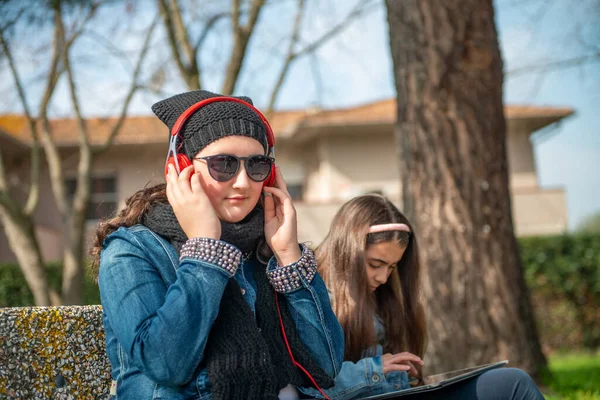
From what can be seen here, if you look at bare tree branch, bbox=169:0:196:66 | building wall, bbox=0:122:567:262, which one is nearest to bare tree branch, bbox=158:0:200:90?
bare tree branch, bbox=169:0:196:66

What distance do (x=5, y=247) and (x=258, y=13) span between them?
10512 mm

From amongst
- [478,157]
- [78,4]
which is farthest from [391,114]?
[478,157]

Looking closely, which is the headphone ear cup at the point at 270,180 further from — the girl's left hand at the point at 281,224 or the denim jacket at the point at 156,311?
the denim jacket at the point at 156,311

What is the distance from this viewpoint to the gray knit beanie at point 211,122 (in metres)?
2.30

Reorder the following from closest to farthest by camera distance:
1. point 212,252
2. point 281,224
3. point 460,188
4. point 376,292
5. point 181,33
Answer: point 212,252
point 281,224
point 376,292
point 460,188
point 181,33

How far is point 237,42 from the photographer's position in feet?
30.5

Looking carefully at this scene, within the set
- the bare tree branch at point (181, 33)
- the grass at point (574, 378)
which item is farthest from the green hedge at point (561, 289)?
the bare tree branch at point (181, 33)

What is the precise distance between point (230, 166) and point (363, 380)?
3.91 feet

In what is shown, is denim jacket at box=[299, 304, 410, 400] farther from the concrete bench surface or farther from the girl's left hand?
the concrete bench surface

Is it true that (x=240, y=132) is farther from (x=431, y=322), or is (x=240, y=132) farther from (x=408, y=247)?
(x=431, y=322)

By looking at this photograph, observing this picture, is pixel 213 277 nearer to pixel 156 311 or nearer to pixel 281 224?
pixel 156 311

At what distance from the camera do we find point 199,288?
2.03m

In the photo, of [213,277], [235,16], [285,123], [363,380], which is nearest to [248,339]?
[213,277]

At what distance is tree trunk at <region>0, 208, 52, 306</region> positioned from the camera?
8672 millimetres
